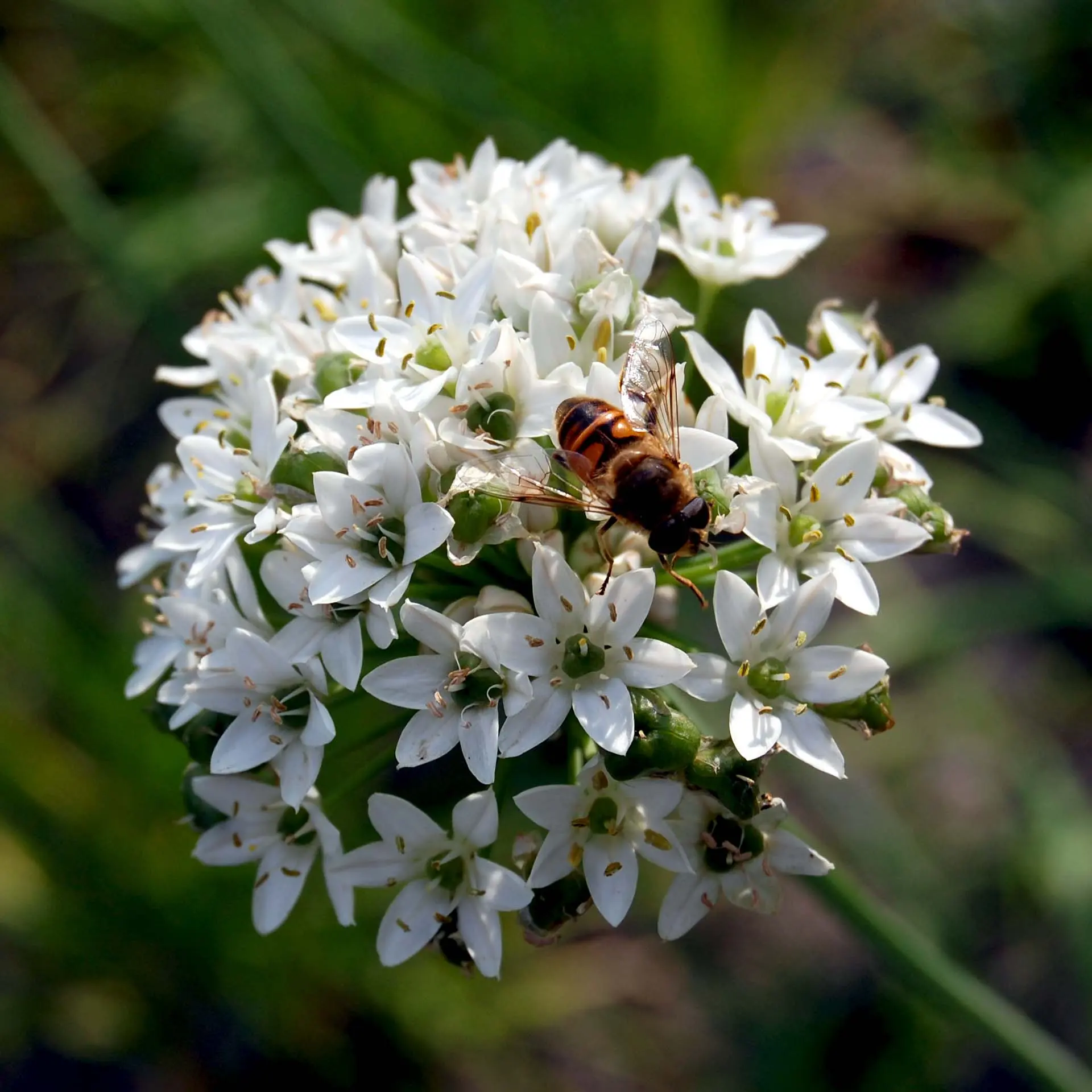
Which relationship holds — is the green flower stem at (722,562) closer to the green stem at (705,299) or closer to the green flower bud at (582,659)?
the green flower bud at (582,659)

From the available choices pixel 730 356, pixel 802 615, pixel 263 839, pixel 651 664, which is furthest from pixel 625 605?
pixel 730 356

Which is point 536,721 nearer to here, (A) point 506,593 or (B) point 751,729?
(A) point 506,593

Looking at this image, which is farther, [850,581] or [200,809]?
[200,809]

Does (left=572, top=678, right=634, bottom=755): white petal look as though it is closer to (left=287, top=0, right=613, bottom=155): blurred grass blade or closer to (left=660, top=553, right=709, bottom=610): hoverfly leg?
(left=660, top=553, right=709, bottom=610): hoverfly leg

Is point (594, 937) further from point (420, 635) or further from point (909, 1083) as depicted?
point (420, 635)

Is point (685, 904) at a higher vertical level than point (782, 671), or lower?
lower

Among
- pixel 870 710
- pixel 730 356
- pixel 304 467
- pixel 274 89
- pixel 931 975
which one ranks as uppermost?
pixel 274 89

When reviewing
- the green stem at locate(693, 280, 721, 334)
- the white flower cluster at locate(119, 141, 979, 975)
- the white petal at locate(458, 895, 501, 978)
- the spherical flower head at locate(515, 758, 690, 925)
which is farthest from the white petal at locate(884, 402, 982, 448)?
the white petal at locate(458, 895, 501, 978)
